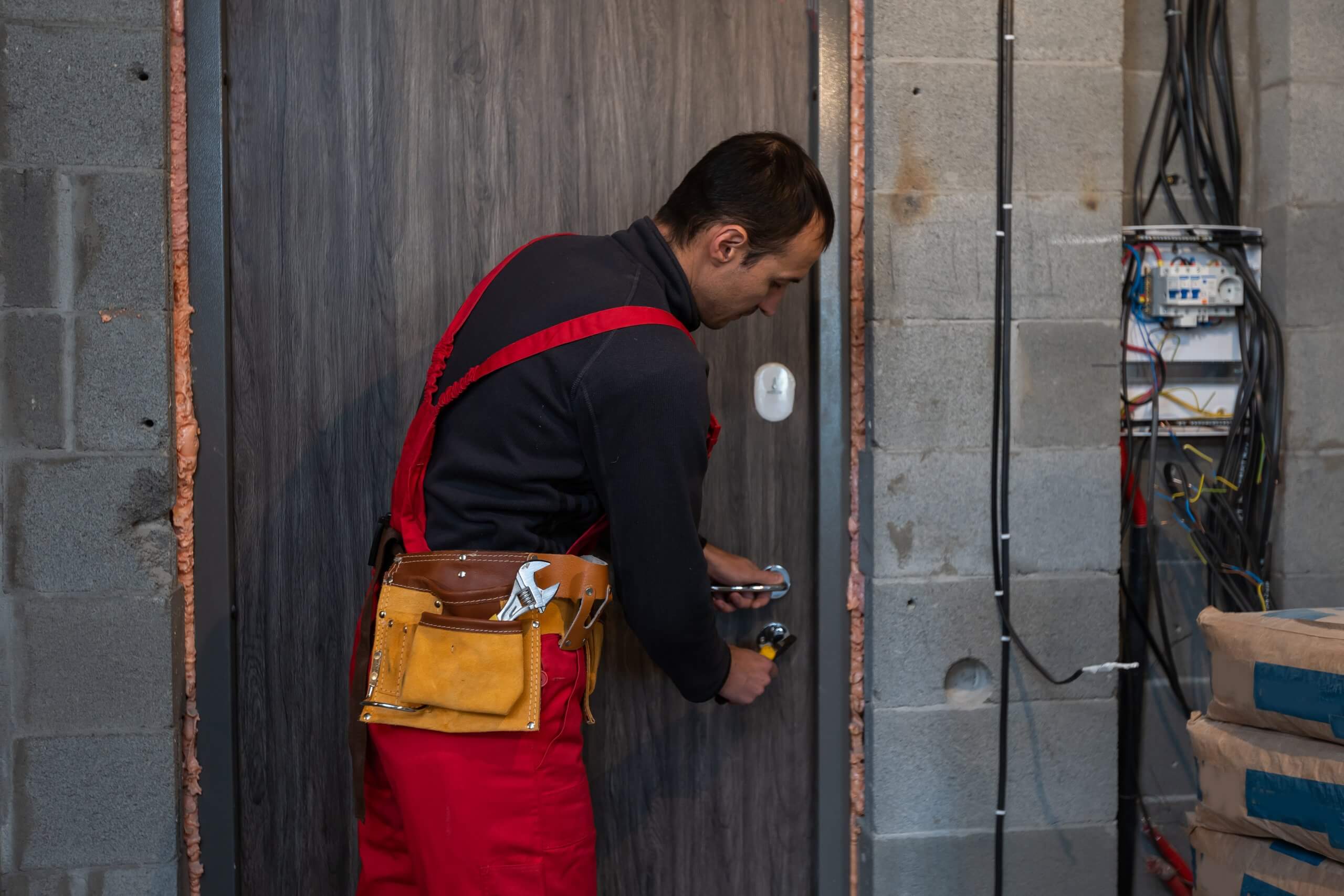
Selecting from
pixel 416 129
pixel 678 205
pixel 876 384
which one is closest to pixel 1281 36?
pixel 876 384

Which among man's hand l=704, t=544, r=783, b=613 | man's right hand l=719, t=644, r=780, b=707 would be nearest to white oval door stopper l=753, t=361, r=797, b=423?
man's hand l=704, t=544, r=783, b=613

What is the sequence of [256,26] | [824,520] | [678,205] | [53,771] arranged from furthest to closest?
[824,520] → [256,26] → [53,771] → [678,205]

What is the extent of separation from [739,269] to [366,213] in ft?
2.57

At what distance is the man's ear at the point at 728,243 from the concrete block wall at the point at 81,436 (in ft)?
3.22

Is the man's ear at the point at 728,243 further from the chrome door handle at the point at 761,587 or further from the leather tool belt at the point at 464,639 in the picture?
the chrome door handle at the point at 761,587

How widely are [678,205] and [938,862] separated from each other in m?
1.35

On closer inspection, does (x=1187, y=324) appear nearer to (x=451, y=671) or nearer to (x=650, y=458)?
(x=650, y=458)

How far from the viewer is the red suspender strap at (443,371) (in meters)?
1.21

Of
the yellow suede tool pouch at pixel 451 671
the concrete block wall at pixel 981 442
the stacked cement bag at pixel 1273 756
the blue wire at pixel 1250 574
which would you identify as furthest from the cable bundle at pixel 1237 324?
the yellow suede tool pouch at pixel 451 671

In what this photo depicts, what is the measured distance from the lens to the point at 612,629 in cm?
178

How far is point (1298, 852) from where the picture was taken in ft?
4.38

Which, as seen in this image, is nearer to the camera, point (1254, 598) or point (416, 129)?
point (416, 129)

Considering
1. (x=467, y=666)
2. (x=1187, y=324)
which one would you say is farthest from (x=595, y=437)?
(x=1187, y=324)

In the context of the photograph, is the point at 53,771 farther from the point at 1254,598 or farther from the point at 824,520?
the point at 1254,598
